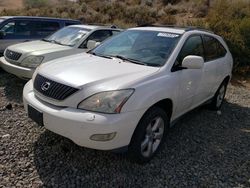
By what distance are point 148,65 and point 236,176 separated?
178 cm

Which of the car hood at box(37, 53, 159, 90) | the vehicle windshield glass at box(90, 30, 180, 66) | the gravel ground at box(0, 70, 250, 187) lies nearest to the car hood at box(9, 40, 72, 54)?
the gravel ground at box(0, 70, 250, 187)

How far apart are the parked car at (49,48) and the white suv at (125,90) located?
159cm

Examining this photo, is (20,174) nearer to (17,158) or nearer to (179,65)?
(17,158)

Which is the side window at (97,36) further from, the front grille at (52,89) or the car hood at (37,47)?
the front grille at (52,89)

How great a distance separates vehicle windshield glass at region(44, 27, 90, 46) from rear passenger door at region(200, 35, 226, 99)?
334cm

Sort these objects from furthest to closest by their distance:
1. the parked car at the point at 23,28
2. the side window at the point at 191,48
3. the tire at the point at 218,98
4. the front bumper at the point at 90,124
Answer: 1. the parked car at the point at 23,28
2. the tire at the point at 218,98
3. the side window at the point at 191,48
4. the front bumper at the point at 90,124

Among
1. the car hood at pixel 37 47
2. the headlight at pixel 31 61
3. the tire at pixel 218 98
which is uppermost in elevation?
the car hood at pixel 37 47

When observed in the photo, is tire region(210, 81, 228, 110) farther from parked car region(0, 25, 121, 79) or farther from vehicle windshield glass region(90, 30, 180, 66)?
parked car region(0, 25, 121, 79)

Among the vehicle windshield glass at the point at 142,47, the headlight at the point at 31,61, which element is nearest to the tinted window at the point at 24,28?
the headlight at the point at 31,61

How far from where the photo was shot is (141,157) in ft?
12.2

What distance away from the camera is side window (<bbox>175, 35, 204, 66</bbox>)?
4.36m

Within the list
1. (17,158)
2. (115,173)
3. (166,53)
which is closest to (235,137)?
(166,53)

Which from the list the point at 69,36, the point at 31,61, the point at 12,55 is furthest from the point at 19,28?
the point at 31,61

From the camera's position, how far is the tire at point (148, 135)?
356 cm
